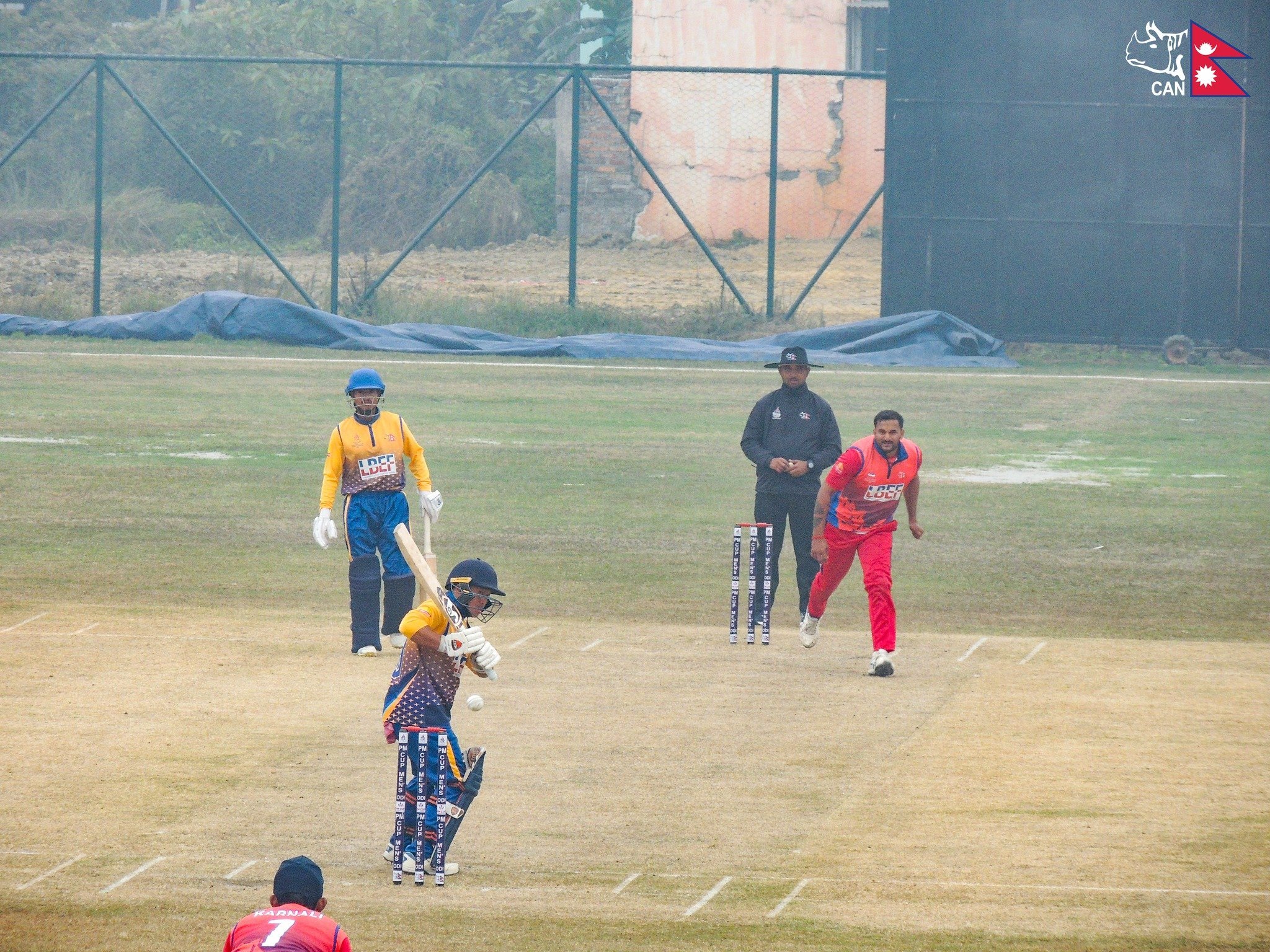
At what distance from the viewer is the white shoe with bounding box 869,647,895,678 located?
42.0 feet

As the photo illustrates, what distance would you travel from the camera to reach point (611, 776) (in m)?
10.3

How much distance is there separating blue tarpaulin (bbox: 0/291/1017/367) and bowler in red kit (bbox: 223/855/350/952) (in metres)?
25.1

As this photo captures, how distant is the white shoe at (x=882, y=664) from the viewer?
1279 cm

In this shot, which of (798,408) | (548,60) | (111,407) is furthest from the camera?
(548,60)

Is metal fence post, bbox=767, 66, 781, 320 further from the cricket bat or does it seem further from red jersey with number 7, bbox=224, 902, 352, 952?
red jersey with number 7, bbox=224, 902, 352, 952

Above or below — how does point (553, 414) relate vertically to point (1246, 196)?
below

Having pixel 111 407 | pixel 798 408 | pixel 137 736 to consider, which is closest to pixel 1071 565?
pixel 798 408

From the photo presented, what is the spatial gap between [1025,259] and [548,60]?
18.8 m

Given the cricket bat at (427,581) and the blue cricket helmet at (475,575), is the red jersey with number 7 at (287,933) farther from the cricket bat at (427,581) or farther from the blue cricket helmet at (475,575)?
the blue cricket helmet at (475,575)

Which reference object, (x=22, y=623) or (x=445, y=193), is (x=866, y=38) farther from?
(x=22, y=623)

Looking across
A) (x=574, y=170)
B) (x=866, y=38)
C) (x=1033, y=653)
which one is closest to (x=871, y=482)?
(x=1033, y=653)

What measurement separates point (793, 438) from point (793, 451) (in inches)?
3.9

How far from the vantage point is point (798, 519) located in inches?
575

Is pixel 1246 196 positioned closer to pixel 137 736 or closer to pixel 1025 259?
pixel 1025 259
